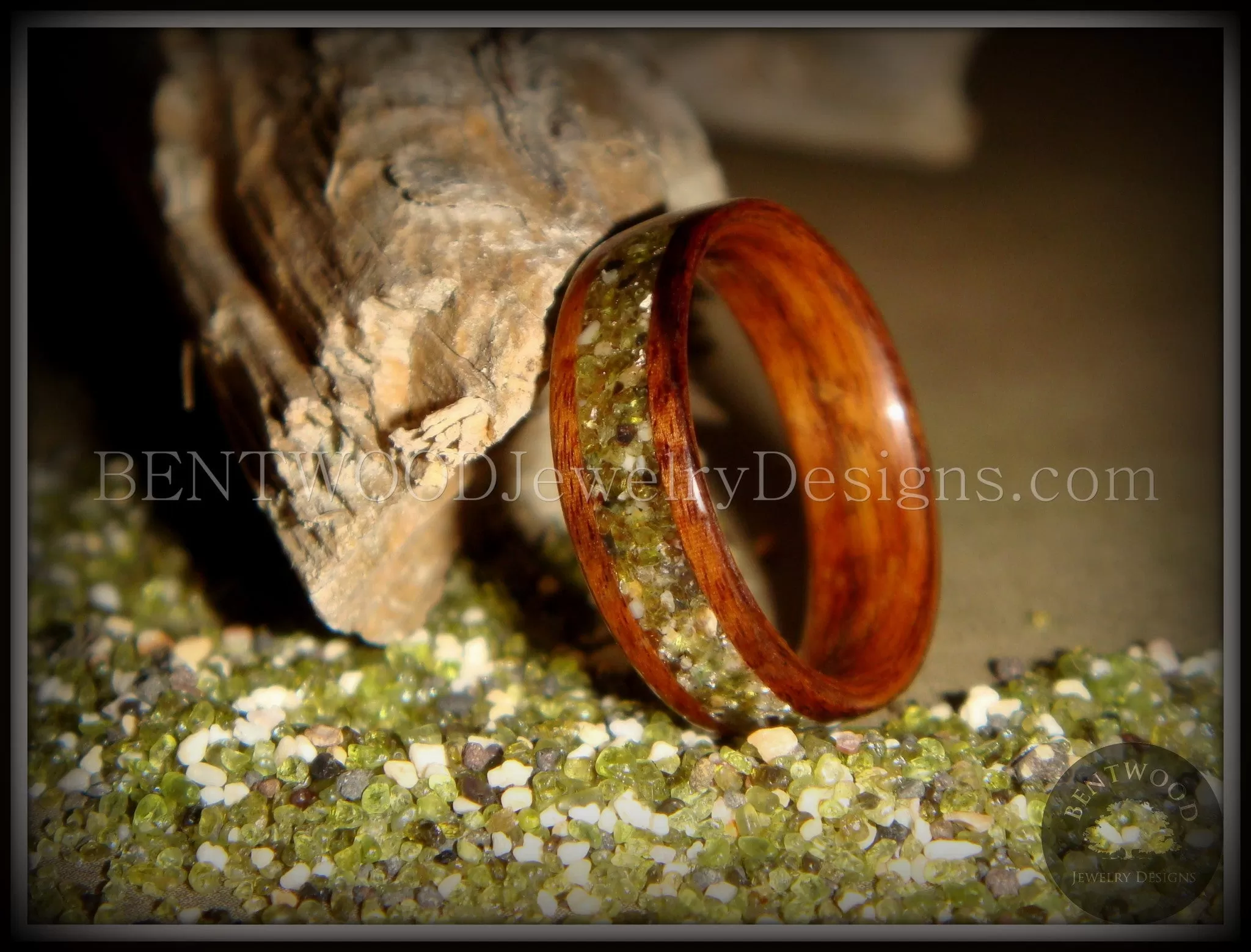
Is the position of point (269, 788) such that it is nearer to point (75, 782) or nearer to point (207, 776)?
point (207, 776)

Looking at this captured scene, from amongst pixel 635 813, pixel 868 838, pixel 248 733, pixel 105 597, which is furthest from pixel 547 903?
pixel 105 597

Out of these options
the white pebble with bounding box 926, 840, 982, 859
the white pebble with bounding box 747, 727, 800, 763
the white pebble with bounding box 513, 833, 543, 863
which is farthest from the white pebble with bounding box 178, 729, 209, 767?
the white pebble with bounding box 926, 840, 982, 859

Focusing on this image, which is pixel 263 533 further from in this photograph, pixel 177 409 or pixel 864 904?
pixel 864 904

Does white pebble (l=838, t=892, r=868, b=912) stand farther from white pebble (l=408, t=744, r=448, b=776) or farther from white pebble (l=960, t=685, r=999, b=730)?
white pebble (l=408, t=744, r=448, b=776)

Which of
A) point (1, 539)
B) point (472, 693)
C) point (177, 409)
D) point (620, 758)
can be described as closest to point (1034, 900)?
point (620, 758)

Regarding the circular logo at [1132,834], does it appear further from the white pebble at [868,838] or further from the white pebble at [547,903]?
the white pebble at [547,903]
